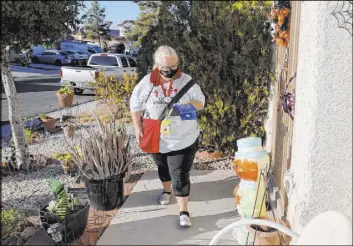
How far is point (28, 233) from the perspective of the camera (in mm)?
3004

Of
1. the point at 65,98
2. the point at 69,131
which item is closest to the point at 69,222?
the point at 69,131

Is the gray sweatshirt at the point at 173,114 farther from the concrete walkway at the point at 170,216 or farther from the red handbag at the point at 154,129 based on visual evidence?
the concrete walkway at the point at 170,216

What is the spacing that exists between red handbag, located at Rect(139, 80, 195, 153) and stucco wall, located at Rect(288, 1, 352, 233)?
101 centimetres

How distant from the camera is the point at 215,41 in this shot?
4535 mm

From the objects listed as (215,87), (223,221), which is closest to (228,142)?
(215,87)

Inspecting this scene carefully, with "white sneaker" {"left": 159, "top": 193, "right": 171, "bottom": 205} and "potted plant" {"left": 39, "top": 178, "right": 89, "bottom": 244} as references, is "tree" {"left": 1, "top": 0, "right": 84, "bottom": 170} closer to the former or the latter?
"potted plant" {"left": 39, "top": 178, "right": 89, "bottom": 244}

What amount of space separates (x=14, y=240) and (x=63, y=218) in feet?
1.72

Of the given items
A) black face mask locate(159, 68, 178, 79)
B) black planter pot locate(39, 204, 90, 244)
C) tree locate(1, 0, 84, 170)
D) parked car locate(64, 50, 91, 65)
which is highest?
tree locate(1, 0, 84, 170)

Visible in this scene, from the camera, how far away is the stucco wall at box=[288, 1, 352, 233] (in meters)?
2.04

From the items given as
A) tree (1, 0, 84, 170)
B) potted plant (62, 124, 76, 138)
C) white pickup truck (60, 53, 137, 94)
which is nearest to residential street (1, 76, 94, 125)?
white pickup truck (60, 53, 137, 94)

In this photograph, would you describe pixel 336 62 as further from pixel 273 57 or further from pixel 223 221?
pixel 273 57

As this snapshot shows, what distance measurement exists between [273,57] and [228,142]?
1292mm

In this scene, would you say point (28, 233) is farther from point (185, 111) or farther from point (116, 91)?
point (116, 91)

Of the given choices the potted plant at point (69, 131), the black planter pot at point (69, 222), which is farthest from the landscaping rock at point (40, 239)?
the potted plant at point (69, 131)
